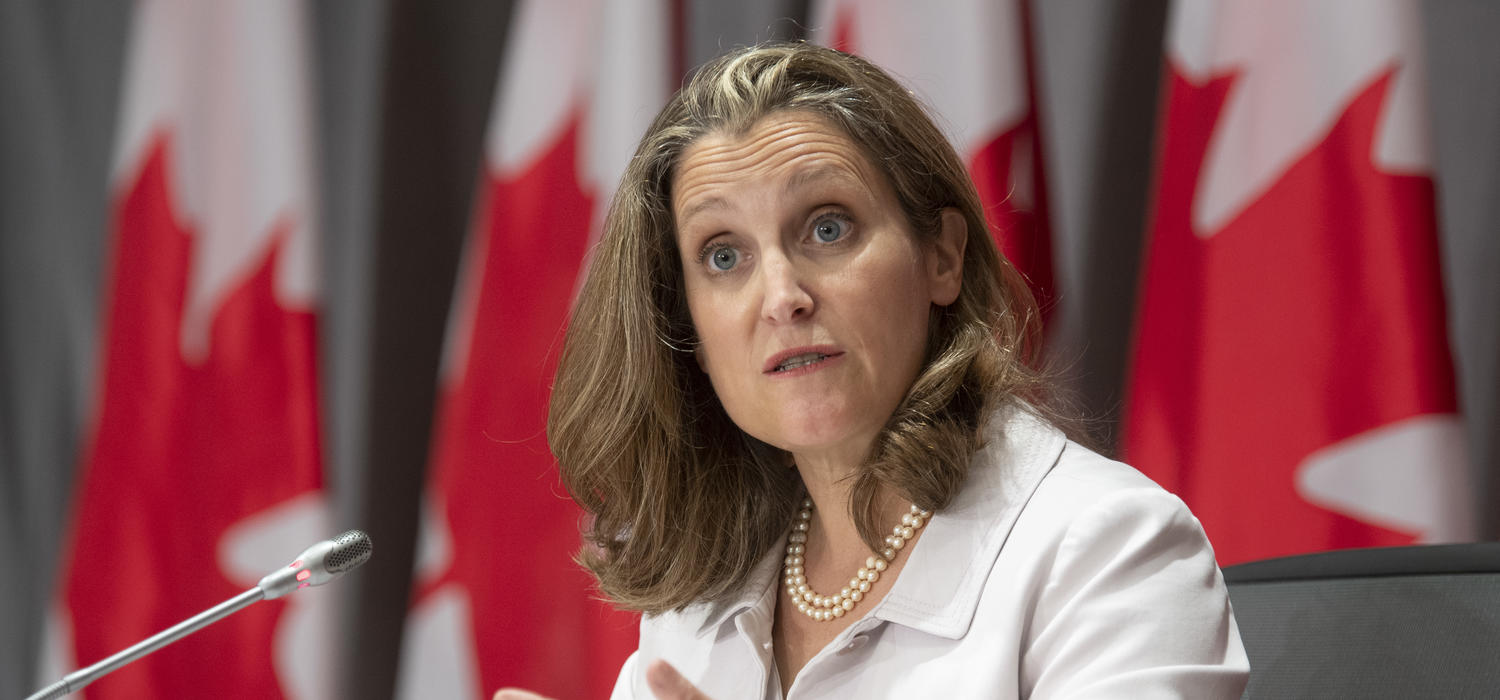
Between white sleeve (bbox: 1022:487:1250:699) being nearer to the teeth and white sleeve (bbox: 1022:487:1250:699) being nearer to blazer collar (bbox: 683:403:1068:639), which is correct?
blazer collar (bbox: 683:403:1068:639)

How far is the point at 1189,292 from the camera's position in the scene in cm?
205

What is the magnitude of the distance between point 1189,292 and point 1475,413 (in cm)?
43

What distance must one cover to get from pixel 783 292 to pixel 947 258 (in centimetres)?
24

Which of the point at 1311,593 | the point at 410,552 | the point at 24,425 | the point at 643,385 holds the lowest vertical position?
the point at 410,552

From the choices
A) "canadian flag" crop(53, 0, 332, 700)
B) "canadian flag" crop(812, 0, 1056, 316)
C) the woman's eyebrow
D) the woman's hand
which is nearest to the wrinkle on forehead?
the woman's eyebrow

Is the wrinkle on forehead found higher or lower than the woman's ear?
higher

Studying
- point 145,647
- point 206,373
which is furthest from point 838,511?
point 206,373

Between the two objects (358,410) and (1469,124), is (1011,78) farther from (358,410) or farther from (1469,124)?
(358,410)

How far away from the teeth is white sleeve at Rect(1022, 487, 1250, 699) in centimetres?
31

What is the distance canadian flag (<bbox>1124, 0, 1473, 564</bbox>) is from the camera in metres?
1.90

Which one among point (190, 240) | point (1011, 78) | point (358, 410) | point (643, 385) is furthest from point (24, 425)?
point (1011, 78)

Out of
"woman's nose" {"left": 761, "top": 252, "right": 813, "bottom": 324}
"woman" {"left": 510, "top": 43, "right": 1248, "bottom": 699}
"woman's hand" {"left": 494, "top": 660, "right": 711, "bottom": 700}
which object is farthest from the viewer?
"woman's nose" {"left": 761, "top": 252, "right": 813, "bottom": 324}

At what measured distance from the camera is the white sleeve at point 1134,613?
41.9 inches

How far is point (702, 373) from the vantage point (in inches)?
63.0
